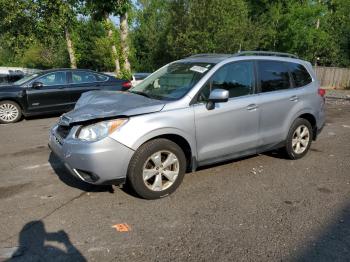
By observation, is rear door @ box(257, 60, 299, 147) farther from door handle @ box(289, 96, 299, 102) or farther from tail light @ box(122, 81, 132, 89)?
tail light @ box(122, 81, 132, 89)

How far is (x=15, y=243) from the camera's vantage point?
3453mm

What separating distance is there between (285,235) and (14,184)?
139 inches

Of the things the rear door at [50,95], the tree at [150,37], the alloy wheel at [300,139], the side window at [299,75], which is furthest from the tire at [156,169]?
the tree at [150,37]

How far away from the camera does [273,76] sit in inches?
221

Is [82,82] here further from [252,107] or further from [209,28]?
[209,28]

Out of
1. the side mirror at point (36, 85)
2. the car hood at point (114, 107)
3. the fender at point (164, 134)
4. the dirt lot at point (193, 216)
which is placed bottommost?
the dirt lot at point (193, 216)

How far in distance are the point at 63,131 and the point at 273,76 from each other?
3.17 m

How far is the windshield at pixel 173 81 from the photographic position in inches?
190

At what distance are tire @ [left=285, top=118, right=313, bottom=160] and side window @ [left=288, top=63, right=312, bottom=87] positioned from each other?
60 cm

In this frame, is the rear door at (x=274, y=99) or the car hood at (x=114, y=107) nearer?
A: the car hood at (x=114, y=107)

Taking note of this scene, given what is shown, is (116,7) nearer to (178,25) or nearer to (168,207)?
(168,207)

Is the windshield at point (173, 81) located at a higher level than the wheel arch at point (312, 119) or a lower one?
higher

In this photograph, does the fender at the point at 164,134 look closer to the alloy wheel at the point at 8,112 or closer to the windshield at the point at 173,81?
the windshield at the point at 173,81

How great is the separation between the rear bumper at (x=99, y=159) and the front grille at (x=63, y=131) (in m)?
0.25
